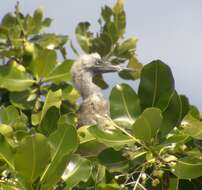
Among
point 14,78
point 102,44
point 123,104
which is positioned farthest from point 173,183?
point 102,44

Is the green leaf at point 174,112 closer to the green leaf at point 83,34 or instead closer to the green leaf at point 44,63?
the green leaf at point 44,63

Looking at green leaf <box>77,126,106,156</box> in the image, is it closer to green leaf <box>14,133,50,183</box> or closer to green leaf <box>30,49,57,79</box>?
green leaf <box>14,133,50,183</box>

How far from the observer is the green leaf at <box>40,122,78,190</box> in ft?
6.11

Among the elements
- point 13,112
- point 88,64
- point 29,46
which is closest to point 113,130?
point 13,112

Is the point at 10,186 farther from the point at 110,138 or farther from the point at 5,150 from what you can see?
the point at 110,138

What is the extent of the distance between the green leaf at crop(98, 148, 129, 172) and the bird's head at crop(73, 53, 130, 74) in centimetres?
299

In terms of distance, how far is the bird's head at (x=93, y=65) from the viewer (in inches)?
217

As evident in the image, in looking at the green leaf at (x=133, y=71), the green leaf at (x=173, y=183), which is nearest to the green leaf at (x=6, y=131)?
the green leaf at (x=173, y=183)

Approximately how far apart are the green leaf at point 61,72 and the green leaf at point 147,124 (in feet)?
6.13

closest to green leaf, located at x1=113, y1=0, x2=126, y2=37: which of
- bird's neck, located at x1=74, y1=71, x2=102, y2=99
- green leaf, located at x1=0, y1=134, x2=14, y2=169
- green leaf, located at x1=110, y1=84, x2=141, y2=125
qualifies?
bird's neck, located at x1=74, y1=71, x2=102, y2=99

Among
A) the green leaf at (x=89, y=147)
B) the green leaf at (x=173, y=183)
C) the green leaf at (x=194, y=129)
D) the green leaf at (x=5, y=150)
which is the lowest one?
the green leaf at (x=173, y=183)

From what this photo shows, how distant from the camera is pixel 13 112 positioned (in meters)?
2.67

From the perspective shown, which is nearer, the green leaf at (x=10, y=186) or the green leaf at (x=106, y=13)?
the green leaf at (x=10, y=186)

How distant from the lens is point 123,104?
82.5 inches
